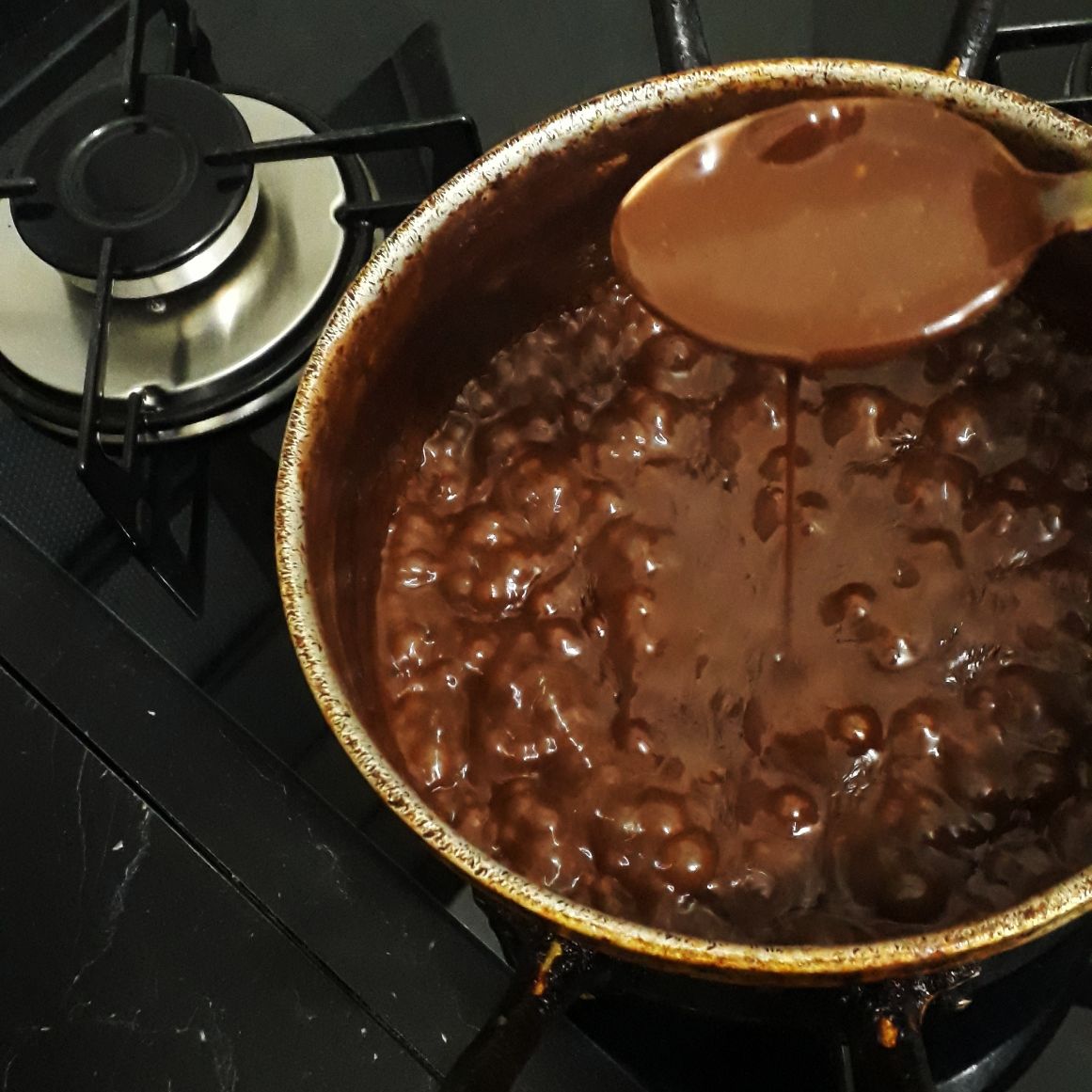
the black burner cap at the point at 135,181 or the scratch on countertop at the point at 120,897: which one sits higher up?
the black burner cap at the point at 135,181

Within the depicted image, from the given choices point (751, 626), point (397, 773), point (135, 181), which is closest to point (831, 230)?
point (751, 626)

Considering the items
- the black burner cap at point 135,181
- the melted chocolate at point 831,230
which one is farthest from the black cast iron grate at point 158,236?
the melted chocolate at point 831,230

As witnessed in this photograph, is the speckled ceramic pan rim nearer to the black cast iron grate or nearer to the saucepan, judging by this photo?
the saucepan

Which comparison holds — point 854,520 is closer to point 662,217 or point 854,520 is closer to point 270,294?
→ point 662,217

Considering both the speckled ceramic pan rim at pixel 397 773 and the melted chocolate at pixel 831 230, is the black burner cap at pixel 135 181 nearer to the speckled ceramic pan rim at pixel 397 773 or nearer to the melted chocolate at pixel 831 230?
the speckled ceramic pan rim at pixel 397 773

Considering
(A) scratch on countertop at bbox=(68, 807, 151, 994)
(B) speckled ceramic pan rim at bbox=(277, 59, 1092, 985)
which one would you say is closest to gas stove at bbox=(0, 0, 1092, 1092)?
(A) scratch on countertop at bbox=(68, 807, 151, 994)

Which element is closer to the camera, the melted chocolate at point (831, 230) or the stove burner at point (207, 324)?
the melted chocolate at point (831, 230)

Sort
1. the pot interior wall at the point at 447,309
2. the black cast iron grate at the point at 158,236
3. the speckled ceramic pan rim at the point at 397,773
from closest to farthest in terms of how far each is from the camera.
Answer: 1. the speckled ceramic pan rim at the point at 397,773
2. the pot interior wall at the point at 447,309
3. the black cast iron grate at the point at 158,236

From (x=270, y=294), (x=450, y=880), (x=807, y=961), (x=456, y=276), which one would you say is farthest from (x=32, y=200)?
(x=807, y=961)
